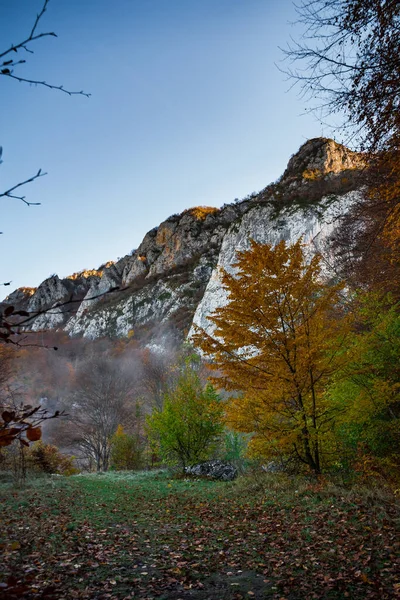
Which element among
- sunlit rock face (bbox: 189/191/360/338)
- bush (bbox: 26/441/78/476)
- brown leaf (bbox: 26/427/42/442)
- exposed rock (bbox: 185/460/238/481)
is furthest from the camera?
sunlit rock face (bbox: 189/191/360/338)

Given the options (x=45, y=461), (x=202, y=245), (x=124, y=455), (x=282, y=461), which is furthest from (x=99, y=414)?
(x=202, y=245)

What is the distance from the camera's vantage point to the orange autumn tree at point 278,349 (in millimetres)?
8422

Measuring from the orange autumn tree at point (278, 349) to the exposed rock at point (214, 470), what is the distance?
772 cm

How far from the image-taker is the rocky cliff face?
49375mm

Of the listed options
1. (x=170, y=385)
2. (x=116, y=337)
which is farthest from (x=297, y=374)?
(x=116, y=337)

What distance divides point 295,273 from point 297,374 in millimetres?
2359

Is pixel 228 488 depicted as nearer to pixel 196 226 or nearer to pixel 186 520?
pixel 186 520

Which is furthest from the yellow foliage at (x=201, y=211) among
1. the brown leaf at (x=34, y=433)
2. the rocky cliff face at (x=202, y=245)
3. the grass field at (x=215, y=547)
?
the brown leaf at (x=34, y=433)

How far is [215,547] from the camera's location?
5609mm

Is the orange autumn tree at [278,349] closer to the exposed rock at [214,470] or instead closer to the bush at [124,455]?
the exposed rock at [214,470]

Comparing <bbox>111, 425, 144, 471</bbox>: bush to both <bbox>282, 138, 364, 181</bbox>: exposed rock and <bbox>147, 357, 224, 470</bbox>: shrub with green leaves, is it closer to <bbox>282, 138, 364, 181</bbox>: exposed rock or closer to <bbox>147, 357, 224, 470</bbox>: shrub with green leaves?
<bbox>147, 357, 224, 470</bbox>: shrub with green leaves

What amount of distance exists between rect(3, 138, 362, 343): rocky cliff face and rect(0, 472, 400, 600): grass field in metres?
23.3

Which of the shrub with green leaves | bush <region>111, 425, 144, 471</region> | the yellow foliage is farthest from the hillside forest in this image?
the yellow foliage

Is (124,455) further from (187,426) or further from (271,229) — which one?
(271,229)
